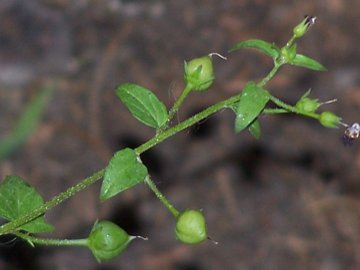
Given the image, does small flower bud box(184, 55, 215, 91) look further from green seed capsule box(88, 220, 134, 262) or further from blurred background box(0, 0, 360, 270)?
blurred background box(0, 0, 360, 270)

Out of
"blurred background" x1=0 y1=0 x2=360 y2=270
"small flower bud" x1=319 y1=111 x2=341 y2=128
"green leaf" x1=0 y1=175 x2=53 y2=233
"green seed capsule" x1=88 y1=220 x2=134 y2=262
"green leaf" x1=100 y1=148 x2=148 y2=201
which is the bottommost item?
"small flower bud" x1=319 y1=111 x2=341 y2=128

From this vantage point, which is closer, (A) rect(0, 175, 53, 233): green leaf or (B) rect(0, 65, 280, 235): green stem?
(B) rect(0, 65, 280, 235): green stem

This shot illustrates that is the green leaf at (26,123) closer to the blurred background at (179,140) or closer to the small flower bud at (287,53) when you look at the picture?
the blurred background at (179,140)

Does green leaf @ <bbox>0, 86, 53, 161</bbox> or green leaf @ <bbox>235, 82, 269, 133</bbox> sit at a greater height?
green leaf @ <bbox>0, 86, 53, 161</bbox>

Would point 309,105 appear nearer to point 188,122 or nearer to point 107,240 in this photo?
point 188,122

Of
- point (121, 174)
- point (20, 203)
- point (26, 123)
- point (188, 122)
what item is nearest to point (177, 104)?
point (188, 122)

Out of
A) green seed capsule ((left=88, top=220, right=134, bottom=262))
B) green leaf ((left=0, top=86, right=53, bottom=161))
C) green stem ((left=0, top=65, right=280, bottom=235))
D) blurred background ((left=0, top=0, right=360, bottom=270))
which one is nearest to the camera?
green stem ((left=0, top=65, right=280, bottom=235))


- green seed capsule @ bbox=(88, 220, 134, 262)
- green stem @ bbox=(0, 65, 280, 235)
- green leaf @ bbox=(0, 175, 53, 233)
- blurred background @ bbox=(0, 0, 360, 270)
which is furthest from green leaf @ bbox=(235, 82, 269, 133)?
blurred background @ bbox=(0, 0, 360, 270)
